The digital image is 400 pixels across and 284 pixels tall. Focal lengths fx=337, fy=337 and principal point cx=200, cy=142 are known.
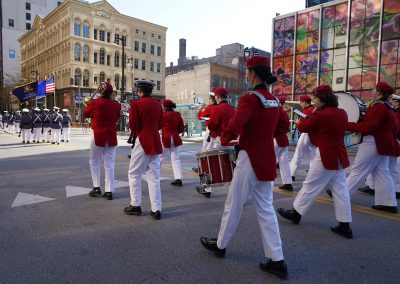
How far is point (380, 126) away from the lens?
17.7ft

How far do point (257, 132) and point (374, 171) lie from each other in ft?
10.8

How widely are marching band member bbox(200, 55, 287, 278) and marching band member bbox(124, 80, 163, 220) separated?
1.80 m

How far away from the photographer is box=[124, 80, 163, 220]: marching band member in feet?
16.5

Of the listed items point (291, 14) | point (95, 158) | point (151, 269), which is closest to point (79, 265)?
point (151, 269)

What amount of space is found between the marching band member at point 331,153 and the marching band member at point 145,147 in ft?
7.06

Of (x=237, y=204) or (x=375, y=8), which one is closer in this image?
(x=237, y=204)

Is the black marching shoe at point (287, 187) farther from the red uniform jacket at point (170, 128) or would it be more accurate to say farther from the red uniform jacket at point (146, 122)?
the red uniform jacket at point (146, 122)

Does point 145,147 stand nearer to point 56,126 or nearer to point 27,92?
point 56,126

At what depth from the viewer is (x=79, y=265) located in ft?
11.2

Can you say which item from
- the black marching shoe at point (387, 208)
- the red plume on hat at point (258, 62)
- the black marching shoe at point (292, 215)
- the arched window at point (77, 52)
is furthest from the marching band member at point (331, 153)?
the arched window at point (77, 52)

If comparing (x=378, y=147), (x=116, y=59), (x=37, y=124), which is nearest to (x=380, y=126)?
(x=378, y=147)

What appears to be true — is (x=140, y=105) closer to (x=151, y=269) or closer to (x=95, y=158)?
(x=95, y=158)

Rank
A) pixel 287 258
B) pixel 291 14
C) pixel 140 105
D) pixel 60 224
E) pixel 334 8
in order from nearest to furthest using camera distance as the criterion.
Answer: pixel 287 258 → pixel 60 224 → pixel 140 105 → pixel 334 8 → pixel 291 14

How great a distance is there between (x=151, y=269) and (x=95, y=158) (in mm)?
3460
